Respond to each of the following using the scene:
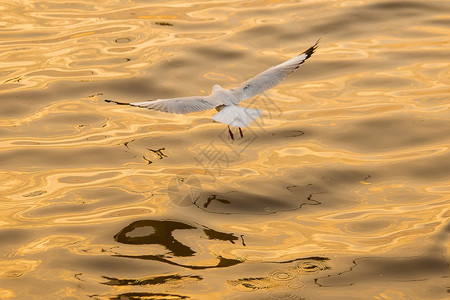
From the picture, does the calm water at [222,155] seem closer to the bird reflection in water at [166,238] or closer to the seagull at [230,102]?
the bird reflection in water at [166,238]

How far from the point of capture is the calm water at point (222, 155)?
4941 millimetres

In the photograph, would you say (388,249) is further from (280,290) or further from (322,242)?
(280,290)

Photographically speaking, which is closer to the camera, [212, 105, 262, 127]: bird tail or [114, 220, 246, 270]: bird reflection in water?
[212, 105, 262, 127]: bird tail

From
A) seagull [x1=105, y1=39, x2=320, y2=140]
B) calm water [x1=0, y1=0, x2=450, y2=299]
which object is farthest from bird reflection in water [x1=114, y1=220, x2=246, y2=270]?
seagull [x1=105, y1=39, x2=320, y2=140]

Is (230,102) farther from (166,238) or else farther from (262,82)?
(166,238)

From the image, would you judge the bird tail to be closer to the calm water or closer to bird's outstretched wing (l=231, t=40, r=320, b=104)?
bird's outstretched wing (l=231, t=40, r=320, b=104)

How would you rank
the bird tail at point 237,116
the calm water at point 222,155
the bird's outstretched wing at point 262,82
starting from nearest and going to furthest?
the bird tail at point 237,116, the calm water at point 222,155, the bird's outstretched wing at point 262,82

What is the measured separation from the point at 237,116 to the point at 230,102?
281 mm

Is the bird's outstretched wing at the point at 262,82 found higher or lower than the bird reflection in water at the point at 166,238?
higher

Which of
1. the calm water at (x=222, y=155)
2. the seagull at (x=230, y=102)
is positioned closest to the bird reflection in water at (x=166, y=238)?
the calm water at (x=222, y=155)

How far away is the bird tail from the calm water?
964mm

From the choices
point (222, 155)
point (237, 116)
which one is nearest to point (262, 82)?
point (237, 116)

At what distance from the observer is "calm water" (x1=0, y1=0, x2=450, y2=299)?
4.94 metres

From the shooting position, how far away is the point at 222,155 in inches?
259
